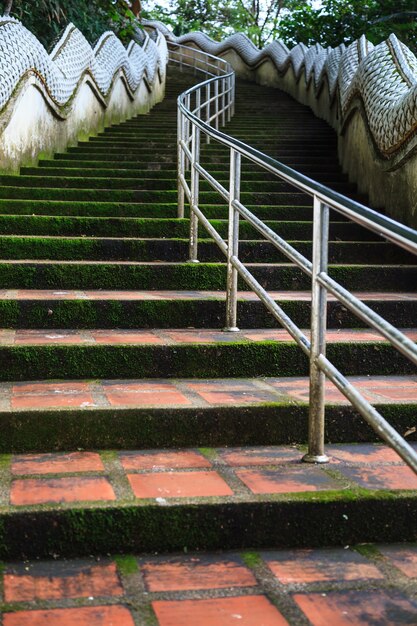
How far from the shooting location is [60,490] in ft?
7.68

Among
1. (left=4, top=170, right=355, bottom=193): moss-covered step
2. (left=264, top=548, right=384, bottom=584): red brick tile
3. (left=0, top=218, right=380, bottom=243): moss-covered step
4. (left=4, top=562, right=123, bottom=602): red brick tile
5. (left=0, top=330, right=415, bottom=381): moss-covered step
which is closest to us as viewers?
(left=4, top=562, right=123, bottom=602): red brick tile

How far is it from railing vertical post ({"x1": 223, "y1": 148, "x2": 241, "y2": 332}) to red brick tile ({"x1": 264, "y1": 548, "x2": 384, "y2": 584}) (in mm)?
1701

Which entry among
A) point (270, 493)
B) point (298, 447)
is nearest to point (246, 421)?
point (298, 447)

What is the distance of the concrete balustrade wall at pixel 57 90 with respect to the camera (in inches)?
256

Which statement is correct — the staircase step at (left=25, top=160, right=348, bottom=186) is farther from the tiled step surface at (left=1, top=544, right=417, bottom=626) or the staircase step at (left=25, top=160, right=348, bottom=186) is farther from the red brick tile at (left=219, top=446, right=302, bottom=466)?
the tiled step surface at (left=1, top=544, right=417, bottom=626)

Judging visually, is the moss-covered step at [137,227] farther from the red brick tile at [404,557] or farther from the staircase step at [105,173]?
the red brick tile at [404,557]

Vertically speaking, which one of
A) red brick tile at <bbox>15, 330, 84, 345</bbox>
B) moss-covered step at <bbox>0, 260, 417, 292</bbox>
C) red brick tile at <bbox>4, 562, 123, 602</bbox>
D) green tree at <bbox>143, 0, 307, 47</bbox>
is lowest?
red brick tile at <bbox>4, 562, 123, 602</bbox>

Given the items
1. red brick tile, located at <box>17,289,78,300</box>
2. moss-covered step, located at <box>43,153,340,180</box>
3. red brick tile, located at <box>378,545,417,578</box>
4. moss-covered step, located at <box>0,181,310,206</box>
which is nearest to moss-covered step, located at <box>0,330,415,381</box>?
red brick tile, located at <box>17,289,78,300</box>

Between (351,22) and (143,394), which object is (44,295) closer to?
(143,394)

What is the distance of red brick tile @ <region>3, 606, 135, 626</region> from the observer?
1831mm

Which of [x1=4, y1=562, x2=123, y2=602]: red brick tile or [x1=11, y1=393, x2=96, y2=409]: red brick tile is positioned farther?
[x1=11, y1=393, x2=96, y2=409]: red brick tile

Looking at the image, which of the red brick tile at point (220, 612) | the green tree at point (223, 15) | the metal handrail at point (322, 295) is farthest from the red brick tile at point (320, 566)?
the green tree at point (223, 15)

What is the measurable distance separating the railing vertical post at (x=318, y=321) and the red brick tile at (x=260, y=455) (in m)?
0.14

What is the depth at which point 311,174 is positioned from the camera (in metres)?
7.58
